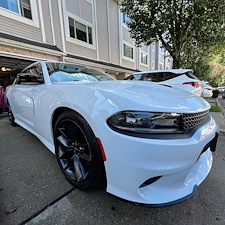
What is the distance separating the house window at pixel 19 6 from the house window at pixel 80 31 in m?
2.41

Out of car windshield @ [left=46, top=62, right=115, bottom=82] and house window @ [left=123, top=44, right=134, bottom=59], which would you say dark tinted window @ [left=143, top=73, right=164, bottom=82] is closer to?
car windshield @ [left=46, top=62, right=115, bottom=82]

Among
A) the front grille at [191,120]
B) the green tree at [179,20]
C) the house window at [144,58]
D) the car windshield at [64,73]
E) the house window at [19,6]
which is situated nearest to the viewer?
the front grille at [191,120]

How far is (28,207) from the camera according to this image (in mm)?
1365

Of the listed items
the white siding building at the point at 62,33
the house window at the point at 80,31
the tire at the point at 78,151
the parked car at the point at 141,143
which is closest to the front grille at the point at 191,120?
the parked car at the point at 141,143

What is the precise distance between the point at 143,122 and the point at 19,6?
27.8 ft

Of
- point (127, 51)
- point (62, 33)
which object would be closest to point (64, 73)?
point (62, 33)

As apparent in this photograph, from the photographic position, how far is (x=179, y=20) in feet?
24.8

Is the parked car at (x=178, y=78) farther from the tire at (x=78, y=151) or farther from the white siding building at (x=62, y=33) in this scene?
the white siding building at (x=62, y=33)

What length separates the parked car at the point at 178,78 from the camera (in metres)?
4.50

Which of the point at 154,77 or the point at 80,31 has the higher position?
the point at 80,31

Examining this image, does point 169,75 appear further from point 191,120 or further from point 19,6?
point 19,6

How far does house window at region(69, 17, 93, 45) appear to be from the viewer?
8.79m

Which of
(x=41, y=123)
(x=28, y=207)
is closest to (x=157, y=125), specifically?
(x=28, y=207)

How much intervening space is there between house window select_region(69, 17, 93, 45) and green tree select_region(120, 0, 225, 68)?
115 inches
